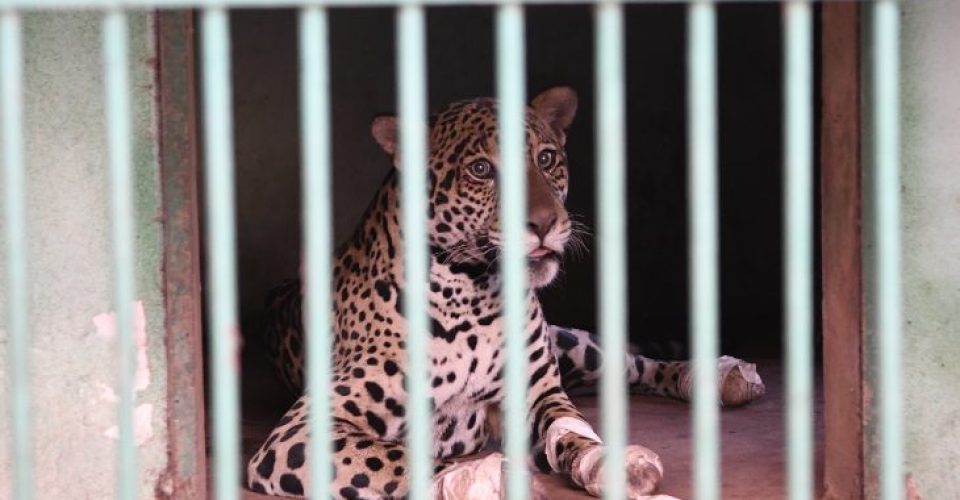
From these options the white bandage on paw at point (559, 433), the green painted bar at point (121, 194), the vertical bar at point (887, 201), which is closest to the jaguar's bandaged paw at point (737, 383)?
the white bandage on paw at point (559, 433)

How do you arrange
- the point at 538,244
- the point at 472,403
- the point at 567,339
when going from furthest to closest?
the point at 567,339 → the point at 472,403 → the point at 538,244

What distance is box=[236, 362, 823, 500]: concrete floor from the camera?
5.61 m

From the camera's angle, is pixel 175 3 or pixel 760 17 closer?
pixel 175 3

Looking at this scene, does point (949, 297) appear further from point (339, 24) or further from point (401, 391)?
point (339, 24)

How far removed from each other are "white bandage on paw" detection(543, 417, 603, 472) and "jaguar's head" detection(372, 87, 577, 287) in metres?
0.56

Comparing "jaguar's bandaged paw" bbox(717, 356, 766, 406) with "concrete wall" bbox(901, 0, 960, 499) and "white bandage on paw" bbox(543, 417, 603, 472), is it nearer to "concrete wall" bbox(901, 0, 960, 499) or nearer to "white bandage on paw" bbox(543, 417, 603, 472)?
"white bandage on paw" bbox(543, 417, 603, 472)

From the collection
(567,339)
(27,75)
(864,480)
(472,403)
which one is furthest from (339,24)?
(864,480)

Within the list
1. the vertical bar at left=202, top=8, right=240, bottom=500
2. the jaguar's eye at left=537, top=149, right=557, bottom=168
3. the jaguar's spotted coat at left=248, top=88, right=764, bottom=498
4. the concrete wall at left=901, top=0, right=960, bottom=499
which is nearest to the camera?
the vertical bar at left=202, top=8, right=240, bottom=500

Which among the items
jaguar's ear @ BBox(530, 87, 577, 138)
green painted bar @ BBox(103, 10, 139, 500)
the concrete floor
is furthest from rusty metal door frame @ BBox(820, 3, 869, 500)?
green painted bar @ BBox(103, 10, 139, 500)

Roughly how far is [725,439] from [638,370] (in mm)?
1231

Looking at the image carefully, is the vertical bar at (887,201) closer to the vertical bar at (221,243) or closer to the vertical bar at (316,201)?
the vertical bar at (316,201)

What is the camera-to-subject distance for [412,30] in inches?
133

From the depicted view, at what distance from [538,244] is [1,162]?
1871mm

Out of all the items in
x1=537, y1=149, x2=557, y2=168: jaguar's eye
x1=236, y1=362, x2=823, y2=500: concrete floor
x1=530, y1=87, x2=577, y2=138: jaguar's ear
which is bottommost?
x1=236, y1=362, x2=823, y2=500: concrete floor
